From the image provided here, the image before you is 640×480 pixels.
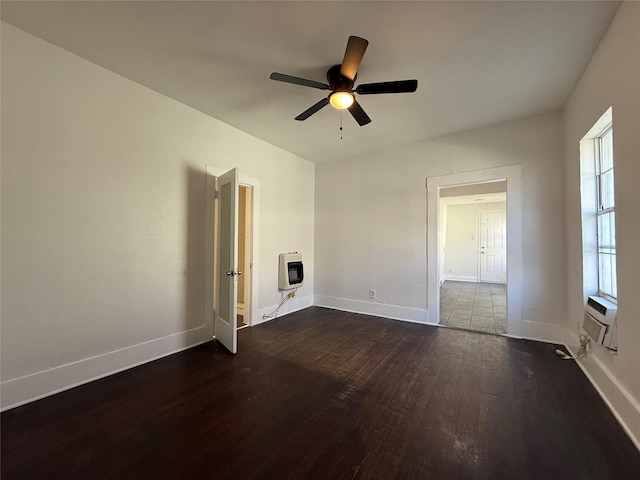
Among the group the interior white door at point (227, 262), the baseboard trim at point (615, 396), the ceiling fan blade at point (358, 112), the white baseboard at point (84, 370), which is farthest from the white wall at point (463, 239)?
the white baseboard at point (84, 370)

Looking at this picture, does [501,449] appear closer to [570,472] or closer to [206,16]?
[570,472]

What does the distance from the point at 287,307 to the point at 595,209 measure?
13.1 ft

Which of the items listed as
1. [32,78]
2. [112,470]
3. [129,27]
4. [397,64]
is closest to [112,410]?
[112,470]

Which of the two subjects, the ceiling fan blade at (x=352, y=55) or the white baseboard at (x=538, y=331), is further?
the white baseboard at (x=538, y=331)

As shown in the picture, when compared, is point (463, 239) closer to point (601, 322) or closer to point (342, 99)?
point (601, 322)

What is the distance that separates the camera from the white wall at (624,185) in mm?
1590

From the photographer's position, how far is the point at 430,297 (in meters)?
3.83

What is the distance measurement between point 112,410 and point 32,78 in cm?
253

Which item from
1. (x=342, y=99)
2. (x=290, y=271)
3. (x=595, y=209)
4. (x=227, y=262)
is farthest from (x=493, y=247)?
(x=227, y=262)

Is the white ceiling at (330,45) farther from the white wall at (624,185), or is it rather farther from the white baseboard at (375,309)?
the white baseboard at (375,309)

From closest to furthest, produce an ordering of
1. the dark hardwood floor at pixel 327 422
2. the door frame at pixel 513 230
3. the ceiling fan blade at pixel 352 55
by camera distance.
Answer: the dark hardwood floor at pixel 327 422 < the ceiling fan blade at pixel 352 55 < the door frame at pixel 513 230

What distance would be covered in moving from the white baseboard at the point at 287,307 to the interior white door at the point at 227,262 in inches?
30.6

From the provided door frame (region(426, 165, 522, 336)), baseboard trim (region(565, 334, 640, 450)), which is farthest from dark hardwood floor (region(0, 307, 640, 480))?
door frame (region(426, 165, 522, 336))

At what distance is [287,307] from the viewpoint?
4414 millimetres
